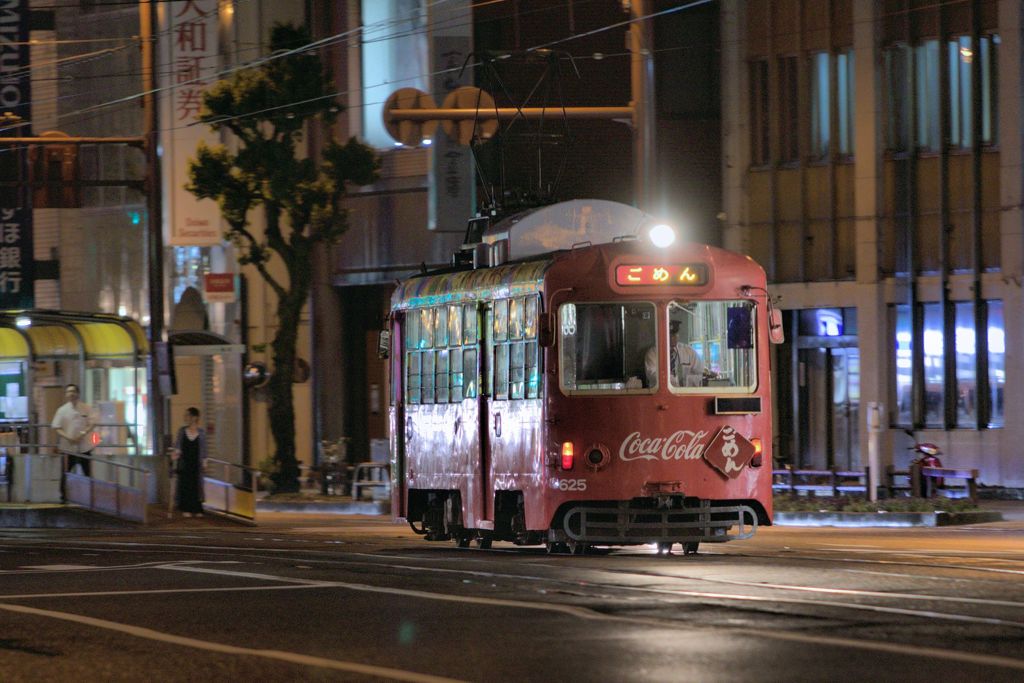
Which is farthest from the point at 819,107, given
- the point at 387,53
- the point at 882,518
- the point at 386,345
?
the point at 386,345

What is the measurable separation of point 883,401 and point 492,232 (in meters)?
15.2

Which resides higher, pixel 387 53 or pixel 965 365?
pixel 387 53

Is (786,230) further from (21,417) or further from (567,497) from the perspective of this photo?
(567,497)

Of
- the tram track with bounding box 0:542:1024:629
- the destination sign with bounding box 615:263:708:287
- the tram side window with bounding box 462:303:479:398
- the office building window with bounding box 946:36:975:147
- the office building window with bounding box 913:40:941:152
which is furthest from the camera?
the office building window with bounding box 913:40:941:152

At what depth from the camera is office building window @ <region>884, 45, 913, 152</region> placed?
33844 millimetres

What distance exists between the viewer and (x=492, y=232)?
811 inches

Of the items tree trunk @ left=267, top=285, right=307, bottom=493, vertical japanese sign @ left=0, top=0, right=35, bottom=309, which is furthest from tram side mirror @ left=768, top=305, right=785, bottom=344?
vertical japanese sign @ left=0, top=0, right=35, bottom=309

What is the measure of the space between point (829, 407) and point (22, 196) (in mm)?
19783

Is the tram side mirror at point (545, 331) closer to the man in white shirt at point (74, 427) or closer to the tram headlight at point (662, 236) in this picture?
the tram headlight at point (662, 236)

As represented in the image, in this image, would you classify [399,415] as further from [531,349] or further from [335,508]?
[335,508]

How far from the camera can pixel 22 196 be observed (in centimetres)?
4409

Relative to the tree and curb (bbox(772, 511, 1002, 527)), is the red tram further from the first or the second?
the tree

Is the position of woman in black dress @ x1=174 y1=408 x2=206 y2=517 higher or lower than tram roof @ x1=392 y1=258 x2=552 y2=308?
lower

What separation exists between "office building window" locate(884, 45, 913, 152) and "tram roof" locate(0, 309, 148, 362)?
44.7 ft
